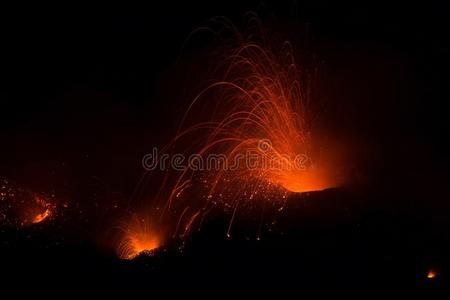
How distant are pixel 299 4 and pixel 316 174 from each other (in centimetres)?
750

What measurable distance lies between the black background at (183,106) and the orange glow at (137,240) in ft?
2.09

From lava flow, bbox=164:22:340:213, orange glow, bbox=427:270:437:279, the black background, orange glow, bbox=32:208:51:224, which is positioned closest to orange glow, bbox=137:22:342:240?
lava flow, bbox=164:22:340:213

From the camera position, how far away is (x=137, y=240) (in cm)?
852

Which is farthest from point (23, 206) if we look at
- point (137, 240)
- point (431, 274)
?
point (431, 274)

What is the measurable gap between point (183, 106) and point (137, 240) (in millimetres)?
7297

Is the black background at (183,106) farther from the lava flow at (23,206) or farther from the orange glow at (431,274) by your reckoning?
the lava flow at (23,206)

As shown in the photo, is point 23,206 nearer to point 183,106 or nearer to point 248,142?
point 248,142

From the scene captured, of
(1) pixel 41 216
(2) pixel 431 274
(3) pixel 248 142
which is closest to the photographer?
(2) pixel 431 274

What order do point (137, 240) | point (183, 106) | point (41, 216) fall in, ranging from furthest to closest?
point (183, 106) → point (41, 216) → point (137, 240)

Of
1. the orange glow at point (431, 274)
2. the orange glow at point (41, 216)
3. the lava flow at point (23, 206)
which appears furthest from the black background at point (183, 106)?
the orange glow at point (41, 216)

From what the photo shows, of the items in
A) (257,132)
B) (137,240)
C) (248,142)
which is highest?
(257,132)

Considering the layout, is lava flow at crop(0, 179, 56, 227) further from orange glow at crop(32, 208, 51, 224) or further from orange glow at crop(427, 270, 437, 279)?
orange glow at crop(427, 270, 437, 279)

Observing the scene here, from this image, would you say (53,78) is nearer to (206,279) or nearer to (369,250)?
(206,279)

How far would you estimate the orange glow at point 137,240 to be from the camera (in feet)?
27.4
